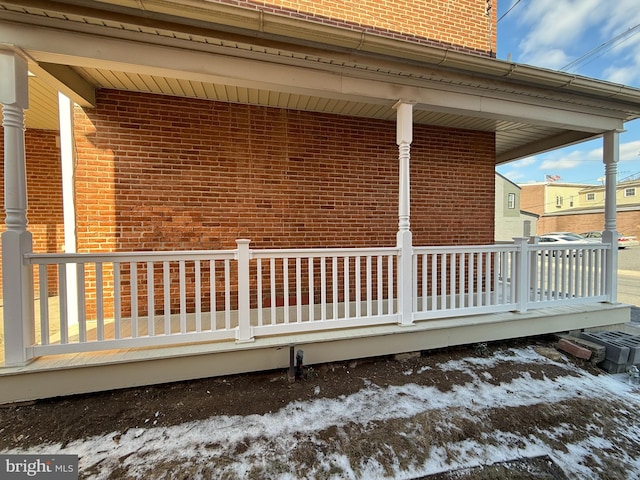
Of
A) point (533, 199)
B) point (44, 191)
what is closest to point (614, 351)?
point (44, 191)

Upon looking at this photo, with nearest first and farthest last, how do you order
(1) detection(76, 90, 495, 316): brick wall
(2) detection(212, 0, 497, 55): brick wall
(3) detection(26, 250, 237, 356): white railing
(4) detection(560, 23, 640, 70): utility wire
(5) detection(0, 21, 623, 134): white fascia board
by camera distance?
(5) detection(0, 21, 623, 134): white fascia board
(3) detection(26, 250, 237, 356): white railing
(1) detection(76, 90, 495, 316): brick wall
(2) detection(212, 0, 497, 55): brick wall
(4) detection(560, 23, 640, 70): utility wire

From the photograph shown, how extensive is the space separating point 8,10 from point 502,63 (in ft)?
14.1

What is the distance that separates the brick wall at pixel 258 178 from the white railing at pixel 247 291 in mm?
462

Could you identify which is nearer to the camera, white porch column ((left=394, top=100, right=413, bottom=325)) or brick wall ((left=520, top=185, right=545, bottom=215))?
white porch column ((left=394, top=100, right=413, bottom=325))

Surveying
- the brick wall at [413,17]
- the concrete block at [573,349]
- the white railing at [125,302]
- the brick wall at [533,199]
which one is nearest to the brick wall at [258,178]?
the white railing at [125,302]

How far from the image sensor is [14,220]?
2.35 metres

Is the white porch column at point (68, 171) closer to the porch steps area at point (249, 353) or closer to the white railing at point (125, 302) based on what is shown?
the white railing at point (125, 302)

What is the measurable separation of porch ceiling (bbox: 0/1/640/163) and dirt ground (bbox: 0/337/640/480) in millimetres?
2844

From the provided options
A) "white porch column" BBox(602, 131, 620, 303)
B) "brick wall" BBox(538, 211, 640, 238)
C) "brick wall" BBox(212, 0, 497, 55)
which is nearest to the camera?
"white porch column" BBox(602, 131, 620, 303)

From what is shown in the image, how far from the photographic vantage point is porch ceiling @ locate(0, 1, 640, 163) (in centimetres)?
230

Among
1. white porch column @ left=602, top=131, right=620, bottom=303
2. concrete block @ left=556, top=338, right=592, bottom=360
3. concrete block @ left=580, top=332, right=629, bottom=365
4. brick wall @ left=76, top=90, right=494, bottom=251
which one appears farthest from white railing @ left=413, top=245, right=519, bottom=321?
white porch column @ left=602, top=131, right=620, bottom=303

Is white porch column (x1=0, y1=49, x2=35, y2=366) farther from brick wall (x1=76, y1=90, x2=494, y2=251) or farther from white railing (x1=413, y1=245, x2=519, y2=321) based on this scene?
white railing (x1=413, y1=245, x2=519, y2=321)

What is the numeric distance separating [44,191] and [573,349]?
25.8 feet

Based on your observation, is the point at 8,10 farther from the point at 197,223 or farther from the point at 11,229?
the point at 197,223
